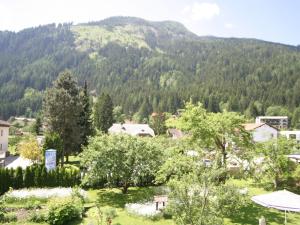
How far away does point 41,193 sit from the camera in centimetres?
2642

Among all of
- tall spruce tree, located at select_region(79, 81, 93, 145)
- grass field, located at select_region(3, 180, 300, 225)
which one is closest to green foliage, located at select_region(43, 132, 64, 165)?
tall spruce tree, located at select_region(79, 81, 93, 145)

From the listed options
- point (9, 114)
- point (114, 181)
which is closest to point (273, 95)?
point (9, 114)

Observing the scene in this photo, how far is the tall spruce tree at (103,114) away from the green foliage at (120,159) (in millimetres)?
67709

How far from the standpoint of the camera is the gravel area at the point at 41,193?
25.8m

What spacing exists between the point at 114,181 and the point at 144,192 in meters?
2.79

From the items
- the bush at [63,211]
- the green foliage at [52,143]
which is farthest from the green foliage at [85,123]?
the bush at [63,211]

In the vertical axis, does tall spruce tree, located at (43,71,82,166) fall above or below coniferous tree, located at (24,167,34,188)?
above

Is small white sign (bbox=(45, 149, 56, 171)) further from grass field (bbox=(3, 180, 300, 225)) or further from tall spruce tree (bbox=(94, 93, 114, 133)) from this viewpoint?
tall spruce tree (bbox=(94, 93, 114, 133))

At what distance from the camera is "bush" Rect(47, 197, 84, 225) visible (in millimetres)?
20312

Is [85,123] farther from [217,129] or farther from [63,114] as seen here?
[217,129]

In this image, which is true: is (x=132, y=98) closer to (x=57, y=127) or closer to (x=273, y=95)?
(x=273, y=95)

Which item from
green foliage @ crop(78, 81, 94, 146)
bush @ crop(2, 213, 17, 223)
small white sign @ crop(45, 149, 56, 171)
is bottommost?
bush @ crop(2, 213, 17, 223)

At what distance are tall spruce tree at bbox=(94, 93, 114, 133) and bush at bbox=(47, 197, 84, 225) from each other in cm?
7396

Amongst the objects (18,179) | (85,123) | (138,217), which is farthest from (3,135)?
(138,217)
